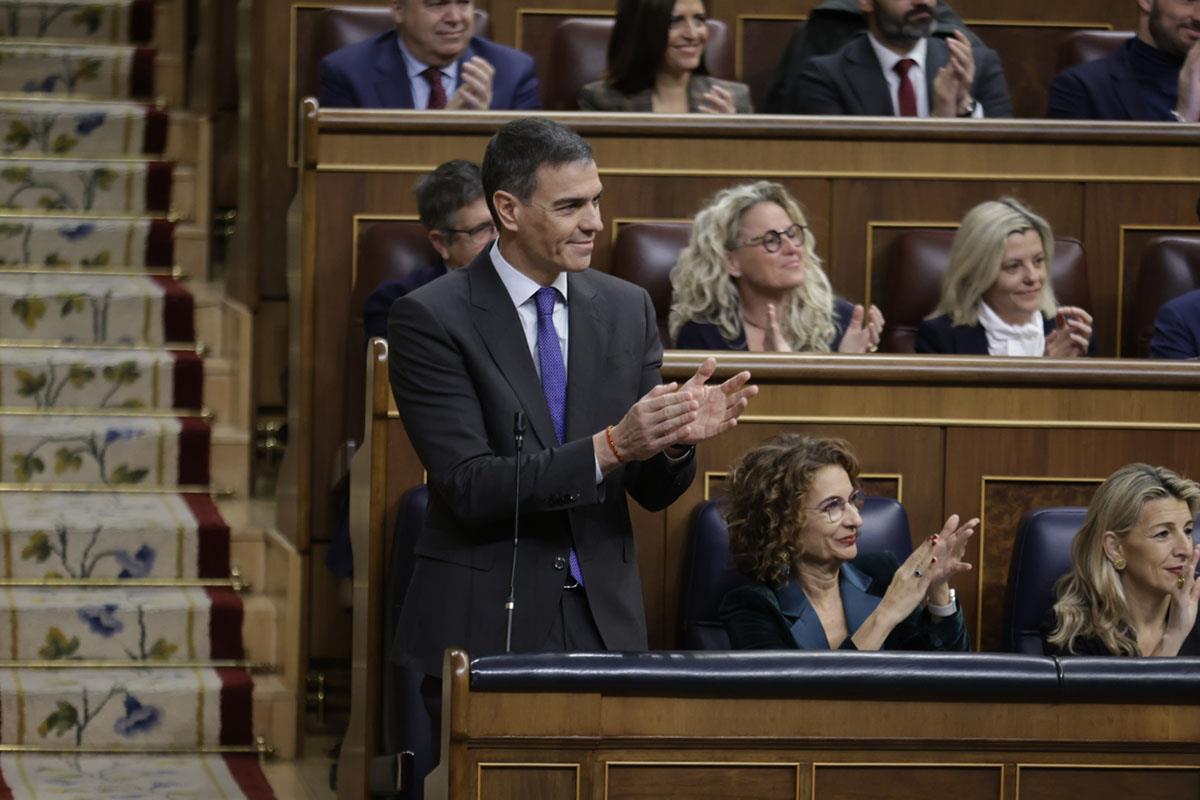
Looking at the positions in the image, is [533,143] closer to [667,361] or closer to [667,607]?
[667,361]

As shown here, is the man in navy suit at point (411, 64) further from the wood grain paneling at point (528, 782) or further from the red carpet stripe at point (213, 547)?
the wood grain paneling at point (528, 782)

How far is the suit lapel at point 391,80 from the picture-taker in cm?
266

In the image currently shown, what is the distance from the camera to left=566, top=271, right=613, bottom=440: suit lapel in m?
1.56

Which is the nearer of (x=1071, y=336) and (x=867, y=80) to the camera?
(x=1071, y=336)

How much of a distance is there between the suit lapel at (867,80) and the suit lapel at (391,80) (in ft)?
2.01

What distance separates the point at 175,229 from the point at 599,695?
74.0 inches

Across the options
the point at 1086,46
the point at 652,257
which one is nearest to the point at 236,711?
the point at 652,257

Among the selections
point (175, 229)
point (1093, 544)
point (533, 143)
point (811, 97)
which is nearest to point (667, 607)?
point (1093, 544)

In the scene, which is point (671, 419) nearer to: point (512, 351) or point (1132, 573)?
point (512, 351)

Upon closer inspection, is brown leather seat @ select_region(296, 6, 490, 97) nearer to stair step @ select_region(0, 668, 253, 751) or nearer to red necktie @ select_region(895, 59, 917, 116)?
red necktie @ select_region(895, 59, 917, 116)

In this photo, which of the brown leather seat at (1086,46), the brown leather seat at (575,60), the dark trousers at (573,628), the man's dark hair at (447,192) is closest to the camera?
the dark trousers at (573,628)

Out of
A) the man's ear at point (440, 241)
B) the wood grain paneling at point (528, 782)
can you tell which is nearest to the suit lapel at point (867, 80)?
the man's ear at point (440, 241)

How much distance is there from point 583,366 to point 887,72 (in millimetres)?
1384

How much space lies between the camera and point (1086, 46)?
10.2ft
